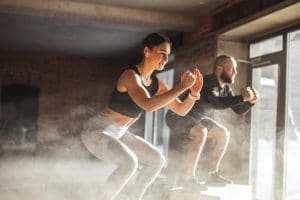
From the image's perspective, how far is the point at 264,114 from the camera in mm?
2793

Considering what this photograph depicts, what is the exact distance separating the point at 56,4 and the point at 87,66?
1.29 meters

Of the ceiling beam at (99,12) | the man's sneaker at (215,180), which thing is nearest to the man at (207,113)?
→ the man's sneaker at (215,180)

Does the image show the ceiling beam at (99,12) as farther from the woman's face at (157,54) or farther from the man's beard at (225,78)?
the woman's face at (157,54)

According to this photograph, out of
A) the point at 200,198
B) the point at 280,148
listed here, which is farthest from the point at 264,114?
the point at 200,198

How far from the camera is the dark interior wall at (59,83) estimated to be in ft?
12.7

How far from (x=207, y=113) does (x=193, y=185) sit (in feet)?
1.58

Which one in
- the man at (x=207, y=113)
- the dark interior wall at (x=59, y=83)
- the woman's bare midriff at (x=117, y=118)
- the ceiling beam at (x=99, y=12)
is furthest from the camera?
the dark interior wall at (x=59, y=83)

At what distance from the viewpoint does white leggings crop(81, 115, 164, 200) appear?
1.51 metres

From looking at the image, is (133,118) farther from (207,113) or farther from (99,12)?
(99,12)

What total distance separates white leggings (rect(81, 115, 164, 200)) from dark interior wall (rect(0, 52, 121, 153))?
2039 millimetres

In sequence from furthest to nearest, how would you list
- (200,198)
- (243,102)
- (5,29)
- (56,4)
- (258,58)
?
(5,29) → (258,58) → (56,4) → (243,102) → (200,198)

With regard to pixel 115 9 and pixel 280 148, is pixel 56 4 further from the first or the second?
pixel 280 148

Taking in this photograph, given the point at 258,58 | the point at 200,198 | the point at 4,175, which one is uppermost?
the point at 258,58

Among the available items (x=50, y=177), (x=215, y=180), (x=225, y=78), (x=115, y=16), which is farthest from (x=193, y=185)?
(x=50, y=177)
